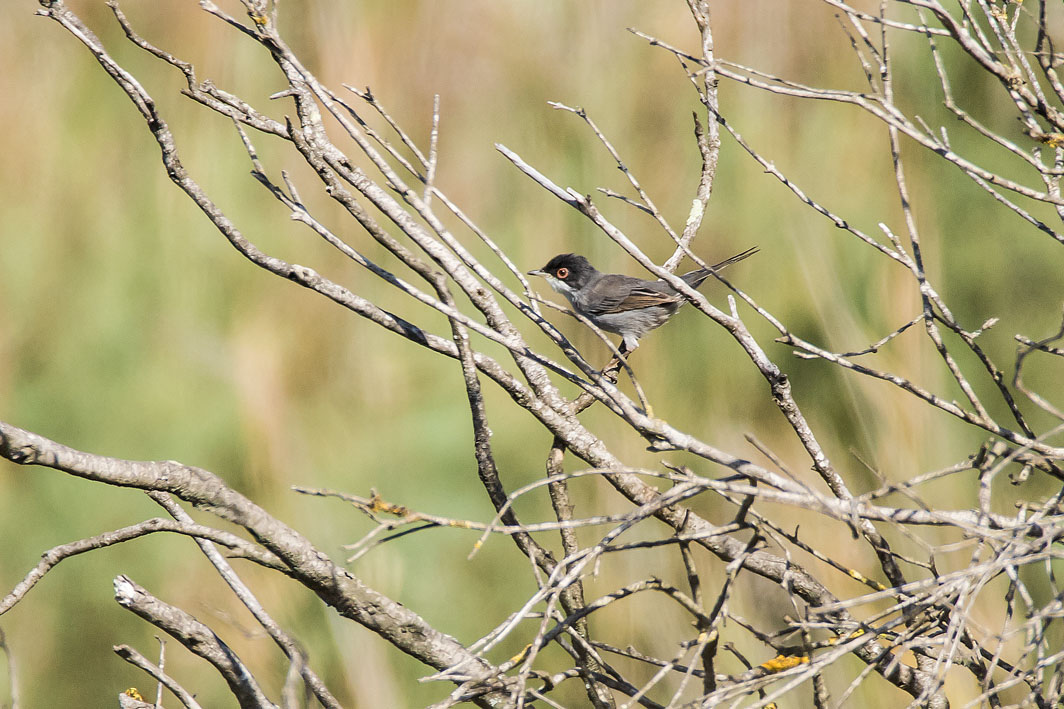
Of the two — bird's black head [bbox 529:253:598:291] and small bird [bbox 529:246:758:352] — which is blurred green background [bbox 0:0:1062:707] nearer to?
bird's black head [bbox 529:253:598:291]

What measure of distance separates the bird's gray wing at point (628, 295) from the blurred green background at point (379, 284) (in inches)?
42.9

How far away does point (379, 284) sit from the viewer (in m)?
2.68

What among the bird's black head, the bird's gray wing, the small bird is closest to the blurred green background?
the bird's black head

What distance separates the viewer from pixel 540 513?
2613mm

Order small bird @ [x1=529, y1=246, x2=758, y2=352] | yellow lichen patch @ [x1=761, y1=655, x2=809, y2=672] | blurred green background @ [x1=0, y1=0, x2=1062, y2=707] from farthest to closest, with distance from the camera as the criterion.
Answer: small bird @ [x1=529, y1=246, x2=758, y2=352]
blurred green background @ [x1=0, y1=0, x2=1062, y2=707]
yellow lichen patch @ [x1=761, y1=655, x2=809, y2=672]

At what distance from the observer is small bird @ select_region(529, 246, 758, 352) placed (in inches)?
132

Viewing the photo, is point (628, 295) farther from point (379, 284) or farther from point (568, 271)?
point (379, 284)

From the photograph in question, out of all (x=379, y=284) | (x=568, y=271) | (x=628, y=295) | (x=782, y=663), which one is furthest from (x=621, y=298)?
(x=782, y=663)

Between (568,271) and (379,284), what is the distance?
2.92ft

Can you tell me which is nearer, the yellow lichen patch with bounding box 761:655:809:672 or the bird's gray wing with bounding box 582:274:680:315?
the yellow lichen patch with bounding box 761:655:809:672

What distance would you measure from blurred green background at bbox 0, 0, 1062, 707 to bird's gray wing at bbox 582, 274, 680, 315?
3.57 ft

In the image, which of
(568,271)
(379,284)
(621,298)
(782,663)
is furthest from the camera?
(621,298)

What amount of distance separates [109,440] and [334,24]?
1.52 m

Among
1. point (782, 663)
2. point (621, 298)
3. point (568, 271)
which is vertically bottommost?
point (782, 663)
